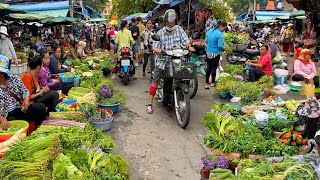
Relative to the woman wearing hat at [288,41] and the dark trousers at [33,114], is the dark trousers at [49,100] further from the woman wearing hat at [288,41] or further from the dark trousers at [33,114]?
the woman wearing hat at [288,41]

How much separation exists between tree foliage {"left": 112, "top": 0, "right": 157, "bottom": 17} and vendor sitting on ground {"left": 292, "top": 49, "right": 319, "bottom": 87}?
24.3m

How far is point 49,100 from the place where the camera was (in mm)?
5832

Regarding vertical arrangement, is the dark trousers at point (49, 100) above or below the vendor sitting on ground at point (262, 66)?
below

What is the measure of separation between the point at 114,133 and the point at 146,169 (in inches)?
61.8

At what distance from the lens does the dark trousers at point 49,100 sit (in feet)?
18.7

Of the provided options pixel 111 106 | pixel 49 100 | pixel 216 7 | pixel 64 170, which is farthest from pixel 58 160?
pixel 216 7

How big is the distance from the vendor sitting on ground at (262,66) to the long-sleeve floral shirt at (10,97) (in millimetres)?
5803

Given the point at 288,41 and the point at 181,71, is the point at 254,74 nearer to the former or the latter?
the point at 181,71

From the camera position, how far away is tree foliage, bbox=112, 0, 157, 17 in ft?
102

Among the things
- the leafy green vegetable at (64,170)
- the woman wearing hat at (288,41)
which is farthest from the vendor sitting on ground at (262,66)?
the woman wearing hat at (288,41)

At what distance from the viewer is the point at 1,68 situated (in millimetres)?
4508

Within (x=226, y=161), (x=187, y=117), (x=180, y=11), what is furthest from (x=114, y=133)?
(x=180, y=11)

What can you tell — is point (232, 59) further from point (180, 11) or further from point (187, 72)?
point (187, 72)

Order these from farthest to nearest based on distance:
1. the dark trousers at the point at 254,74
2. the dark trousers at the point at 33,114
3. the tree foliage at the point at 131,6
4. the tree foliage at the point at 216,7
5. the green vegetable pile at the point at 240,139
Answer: the tree foliage at the point at 131,6, the tree foliage at the point at 216,7, the dark trousers at the point at 254,74, the dark trousers at the point at 33,114, the green vegetable pile at the point at 240,139
